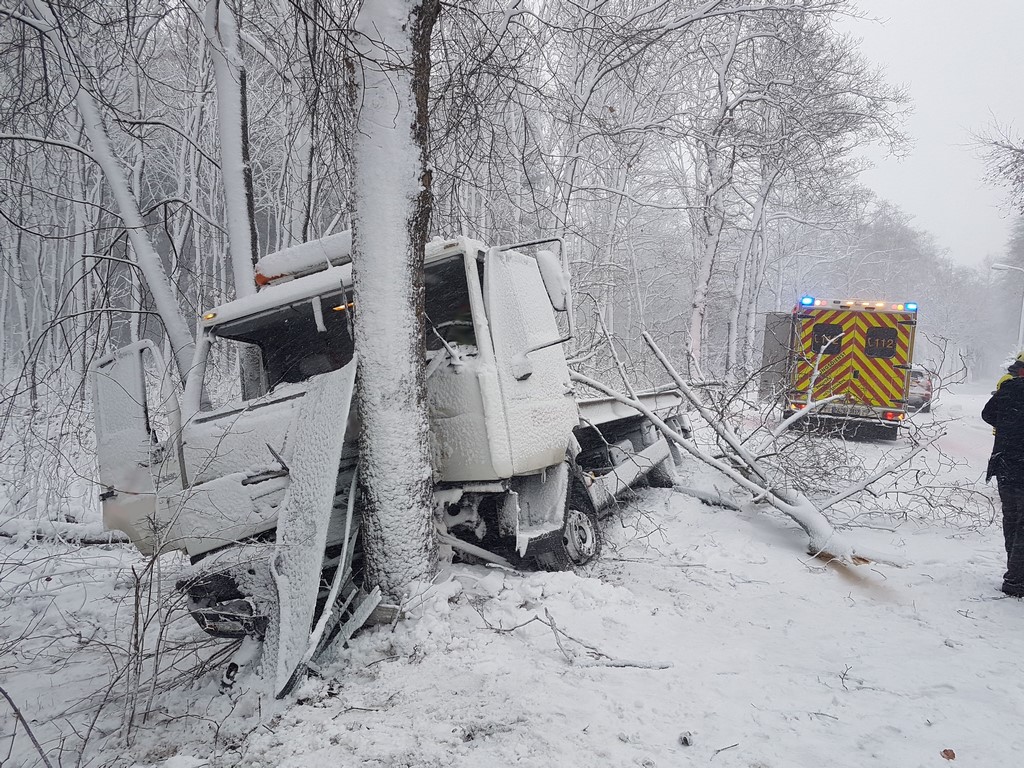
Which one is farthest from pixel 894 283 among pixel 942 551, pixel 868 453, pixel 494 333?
pixel 494 333

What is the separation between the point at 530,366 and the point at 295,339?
174cm

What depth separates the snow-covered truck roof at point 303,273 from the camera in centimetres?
403

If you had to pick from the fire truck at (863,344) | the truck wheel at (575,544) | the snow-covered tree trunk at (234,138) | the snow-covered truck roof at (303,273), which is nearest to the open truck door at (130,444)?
the snow-covered truck roof at (303,273)

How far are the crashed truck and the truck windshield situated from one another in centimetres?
1

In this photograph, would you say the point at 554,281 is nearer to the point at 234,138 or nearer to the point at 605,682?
the point at 605,682

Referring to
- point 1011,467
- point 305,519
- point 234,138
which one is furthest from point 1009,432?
point 234,138

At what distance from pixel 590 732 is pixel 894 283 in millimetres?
53339

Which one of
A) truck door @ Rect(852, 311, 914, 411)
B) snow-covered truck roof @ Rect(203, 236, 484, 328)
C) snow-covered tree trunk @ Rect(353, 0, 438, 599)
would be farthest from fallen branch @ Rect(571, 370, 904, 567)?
truck door @ Rect(852, 311, 914, 411)

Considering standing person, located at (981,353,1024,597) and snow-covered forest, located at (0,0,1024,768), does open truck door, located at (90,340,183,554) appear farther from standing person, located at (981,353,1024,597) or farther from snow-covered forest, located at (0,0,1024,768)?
standing person, located at (981,353,1024,597)

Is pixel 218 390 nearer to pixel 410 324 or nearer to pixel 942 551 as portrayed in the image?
pixel 410 324

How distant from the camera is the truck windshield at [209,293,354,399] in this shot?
4105 millimetres

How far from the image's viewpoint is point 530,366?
4148 millimetres

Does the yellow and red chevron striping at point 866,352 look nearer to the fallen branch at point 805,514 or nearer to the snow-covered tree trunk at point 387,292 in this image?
the fallen branch at point 805,514

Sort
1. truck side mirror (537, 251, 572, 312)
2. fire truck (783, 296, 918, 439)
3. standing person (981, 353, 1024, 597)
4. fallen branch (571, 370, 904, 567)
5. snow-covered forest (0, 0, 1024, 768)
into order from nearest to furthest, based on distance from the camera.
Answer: snow-covered forest (0, 0, 1024, 768) → truck side mirror (537, 251, 572, 312) → standing person (981, 353, 1024, 597) → fallen branch (571, 370, 904, 567) → fire truck (783, 296, 918, 439)
